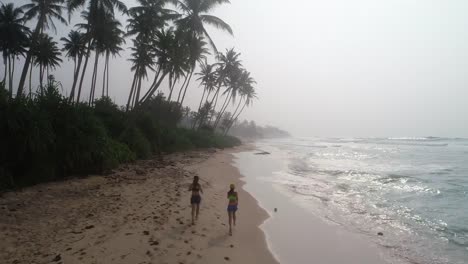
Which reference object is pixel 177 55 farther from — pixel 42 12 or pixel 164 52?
Answer: pixel 42 12

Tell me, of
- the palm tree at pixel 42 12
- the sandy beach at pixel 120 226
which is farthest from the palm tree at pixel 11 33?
the sandy beach at pixel 120 226

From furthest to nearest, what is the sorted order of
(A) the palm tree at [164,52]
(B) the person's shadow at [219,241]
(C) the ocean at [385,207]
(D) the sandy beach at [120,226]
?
1. (A) the palm tree at [164,52]
2. (C) the ocean at [385,207]
3. (B) the person's shadow at [219,241]
4. (D) the sandy beach at [120,226]

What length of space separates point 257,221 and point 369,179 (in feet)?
37.1

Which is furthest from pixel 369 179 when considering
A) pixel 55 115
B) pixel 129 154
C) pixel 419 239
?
pixel 55 115

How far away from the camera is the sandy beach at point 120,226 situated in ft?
17.0

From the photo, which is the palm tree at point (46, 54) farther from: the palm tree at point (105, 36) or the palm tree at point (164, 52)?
the palm tree at point (164, 52)

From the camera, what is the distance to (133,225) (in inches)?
257

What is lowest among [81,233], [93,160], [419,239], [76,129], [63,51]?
[419,239]

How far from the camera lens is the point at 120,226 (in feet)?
21.1

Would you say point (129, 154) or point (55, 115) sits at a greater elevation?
point (55, 115)

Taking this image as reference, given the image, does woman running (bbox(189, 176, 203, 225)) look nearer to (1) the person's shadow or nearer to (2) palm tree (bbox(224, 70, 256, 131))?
(1) the person's shadow

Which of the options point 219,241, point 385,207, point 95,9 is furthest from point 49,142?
point 95,9

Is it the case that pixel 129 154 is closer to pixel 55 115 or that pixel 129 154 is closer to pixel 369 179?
pixel 55 115

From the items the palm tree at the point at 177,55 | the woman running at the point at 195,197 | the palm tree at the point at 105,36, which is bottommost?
the woman running at the point at 195,197
